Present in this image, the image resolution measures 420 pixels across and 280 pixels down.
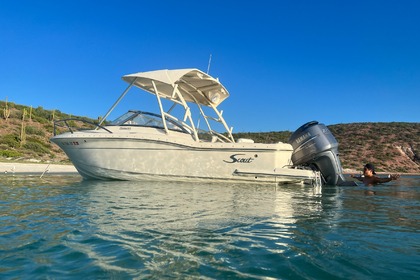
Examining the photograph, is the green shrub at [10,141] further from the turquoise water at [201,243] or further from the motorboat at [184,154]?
the turquoise water at [201,243]

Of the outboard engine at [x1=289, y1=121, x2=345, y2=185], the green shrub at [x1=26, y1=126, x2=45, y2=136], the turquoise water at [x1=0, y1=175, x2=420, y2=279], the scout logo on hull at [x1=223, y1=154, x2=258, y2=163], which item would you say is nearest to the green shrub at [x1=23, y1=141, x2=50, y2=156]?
the green shrub at [x1=26, y1=126, x2=45, y2=136]

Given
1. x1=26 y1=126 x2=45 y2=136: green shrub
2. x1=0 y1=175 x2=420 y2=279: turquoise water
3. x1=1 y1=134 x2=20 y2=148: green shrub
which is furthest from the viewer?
x1=26 y1=126 x2=45 y2=136: green shrub

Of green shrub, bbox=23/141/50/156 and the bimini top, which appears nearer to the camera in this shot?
the bimini top

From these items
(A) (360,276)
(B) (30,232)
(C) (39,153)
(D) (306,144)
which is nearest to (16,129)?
(C) (39,153)

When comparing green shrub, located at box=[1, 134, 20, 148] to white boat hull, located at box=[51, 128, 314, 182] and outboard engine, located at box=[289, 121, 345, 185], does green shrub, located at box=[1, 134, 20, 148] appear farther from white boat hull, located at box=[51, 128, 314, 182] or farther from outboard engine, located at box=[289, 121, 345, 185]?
outboard engine, located at box=[289, 121, 345, 185]

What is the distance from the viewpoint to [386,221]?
4.97 m

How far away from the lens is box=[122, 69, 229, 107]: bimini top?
39.2 feet

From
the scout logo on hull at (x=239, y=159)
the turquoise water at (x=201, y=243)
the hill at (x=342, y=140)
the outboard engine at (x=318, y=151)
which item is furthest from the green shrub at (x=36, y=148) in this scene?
the turquoise water at (x=201, y=243)

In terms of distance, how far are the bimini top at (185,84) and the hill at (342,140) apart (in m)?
12.9

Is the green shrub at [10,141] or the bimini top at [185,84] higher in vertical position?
the bimini top at [185,84]

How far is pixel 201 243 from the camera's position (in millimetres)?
3340

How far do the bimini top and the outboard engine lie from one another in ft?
13.3

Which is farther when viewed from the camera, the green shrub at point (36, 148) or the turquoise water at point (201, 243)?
the green shrub at point (36, 148)

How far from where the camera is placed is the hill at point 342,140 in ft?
88.3
